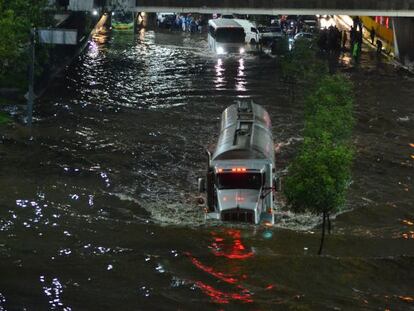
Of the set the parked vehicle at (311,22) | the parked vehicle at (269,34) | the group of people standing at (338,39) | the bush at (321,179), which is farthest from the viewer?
the parked vehicle at (311,22)

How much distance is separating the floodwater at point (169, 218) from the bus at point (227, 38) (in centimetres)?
1142

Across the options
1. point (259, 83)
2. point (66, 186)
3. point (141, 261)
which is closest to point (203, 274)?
point (141, 261)

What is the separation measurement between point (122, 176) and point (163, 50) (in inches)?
1163

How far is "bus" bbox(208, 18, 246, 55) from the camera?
54688mm

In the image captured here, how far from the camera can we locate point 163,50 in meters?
56.1

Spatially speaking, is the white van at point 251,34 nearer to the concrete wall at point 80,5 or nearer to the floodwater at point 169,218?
the concrete wall at point 80,5

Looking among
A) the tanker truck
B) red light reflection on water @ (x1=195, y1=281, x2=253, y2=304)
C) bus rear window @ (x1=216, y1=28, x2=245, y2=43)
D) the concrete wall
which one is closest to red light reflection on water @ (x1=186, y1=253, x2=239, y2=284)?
red light reflection on water @ (x1=195, y1=281, x2=253, y2=304)

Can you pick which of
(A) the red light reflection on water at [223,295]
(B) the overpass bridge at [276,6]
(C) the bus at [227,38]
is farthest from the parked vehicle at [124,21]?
(A) the red light reflection on water at [223,295]

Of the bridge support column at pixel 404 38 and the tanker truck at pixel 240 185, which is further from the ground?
the bridge support column at pixel 404 38

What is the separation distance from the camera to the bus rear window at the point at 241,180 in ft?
72.1

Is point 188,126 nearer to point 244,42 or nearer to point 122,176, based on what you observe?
point 122,176

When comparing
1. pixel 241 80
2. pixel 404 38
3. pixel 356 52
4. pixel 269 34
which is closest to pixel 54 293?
pixel 241 80

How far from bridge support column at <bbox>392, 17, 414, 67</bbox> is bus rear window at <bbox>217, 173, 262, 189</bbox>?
112 feet

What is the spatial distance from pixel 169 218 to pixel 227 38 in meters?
33.0
